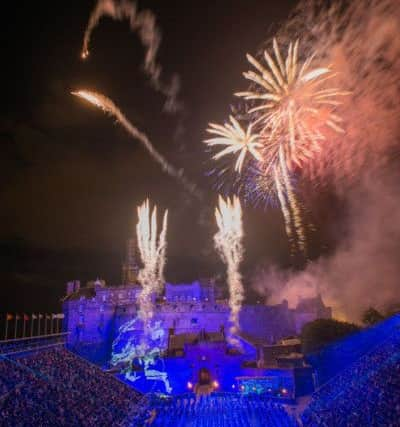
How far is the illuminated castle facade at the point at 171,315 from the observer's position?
177 ft

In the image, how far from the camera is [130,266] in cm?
7831

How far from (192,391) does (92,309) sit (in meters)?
20.1

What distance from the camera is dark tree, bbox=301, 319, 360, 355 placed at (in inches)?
1711

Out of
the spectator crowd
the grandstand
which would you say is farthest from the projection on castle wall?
the spectator crowd

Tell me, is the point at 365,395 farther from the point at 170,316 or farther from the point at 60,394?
the point at 170,316

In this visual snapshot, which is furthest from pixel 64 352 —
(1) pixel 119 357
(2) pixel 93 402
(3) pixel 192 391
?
(1) pixel 119 357

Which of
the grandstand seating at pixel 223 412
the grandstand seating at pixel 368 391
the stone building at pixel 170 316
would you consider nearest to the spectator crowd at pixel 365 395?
the grandstand seating at pixel 368 391

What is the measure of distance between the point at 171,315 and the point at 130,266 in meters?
23.4

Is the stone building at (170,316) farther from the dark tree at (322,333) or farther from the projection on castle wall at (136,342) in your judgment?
the dark tree at (322,333)

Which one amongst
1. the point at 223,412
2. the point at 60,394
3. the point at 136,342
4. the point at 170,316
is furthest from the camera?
the point at 170,316

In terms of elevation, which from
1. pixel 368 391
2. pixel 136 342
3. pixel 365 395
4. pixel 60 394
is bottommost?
pixel 365 395

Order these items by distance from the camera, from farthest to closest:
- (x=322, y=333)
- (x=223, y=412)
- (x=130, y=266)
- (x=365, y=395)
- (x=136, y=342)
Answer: (x=130, y=266) → (x=136, y=342) → (x=322, y=333) → (x=223, y=412) → (x=365, y=395)

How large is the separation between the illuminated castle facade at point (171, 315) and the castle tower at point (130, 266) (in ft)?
40.7

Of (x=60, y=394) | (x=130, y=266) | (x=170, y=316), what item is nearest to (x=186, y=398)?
(x=60, y=394)
